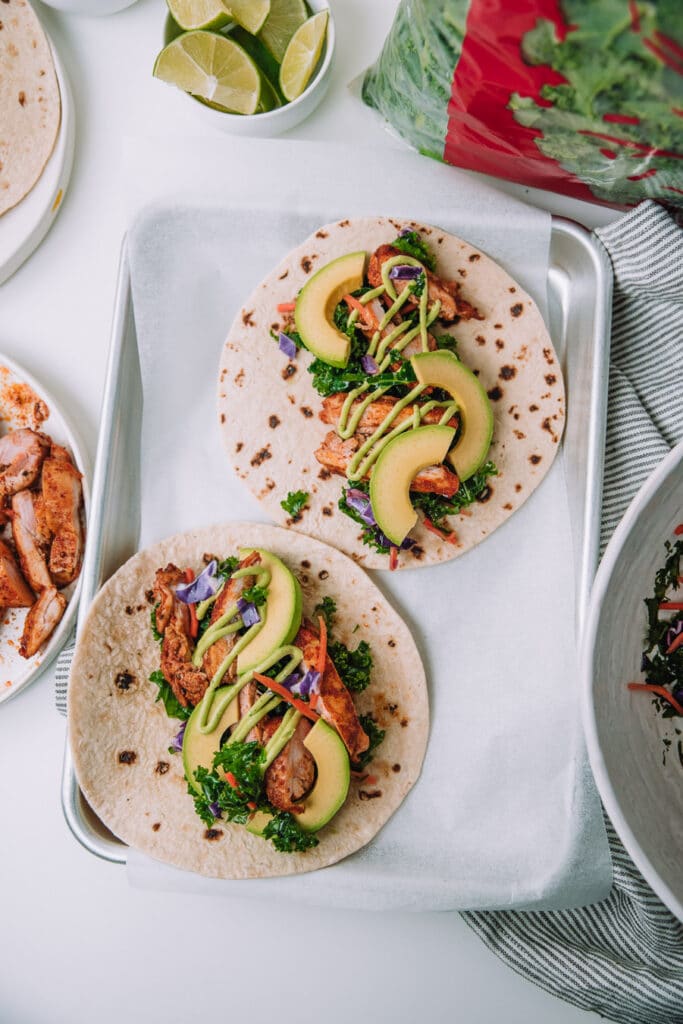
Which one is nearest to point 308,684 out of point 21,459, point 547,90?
point 21,459

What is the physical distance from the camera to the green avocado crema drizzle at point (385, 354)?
2270mm

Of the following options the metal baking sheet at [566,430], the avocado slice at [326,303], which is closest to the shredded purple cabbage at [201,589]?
the metal baking sheet at [566,430]

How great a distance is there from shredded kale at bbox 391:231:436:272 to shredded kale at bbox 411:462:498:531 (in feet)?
2.12

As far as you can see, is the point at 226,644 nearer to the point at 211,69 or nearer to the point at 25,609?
the point at 25,609

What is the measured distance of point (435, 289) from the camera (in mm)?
2330

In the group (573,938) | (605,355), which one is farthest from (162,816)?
(605,355)

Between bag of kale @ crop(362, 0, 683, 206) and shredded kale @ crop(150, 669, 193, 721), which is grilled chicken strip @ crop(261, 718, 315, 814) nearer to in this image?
shredded kale @ crop(150, 669, 193, 721)

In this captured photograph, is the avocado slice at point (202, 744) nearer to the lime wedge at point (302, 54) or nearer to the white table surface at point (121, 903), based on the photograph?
the white table surface at point (121, 903)

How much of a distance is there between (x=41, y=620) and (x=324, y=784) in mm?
981

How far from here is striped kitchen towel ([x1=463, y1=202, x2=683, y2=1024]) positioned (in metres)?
2.24

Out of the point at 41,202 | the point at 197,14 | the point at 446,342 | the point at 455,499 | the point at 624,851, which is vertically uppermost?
the point at 197,14

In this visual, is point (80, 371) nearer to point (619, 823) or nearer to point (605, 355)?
point (605, 355)

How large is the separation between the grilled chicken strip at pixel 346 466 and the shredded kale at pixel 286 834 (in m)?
0.98

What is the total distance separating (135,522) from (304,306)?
33.4 inches
